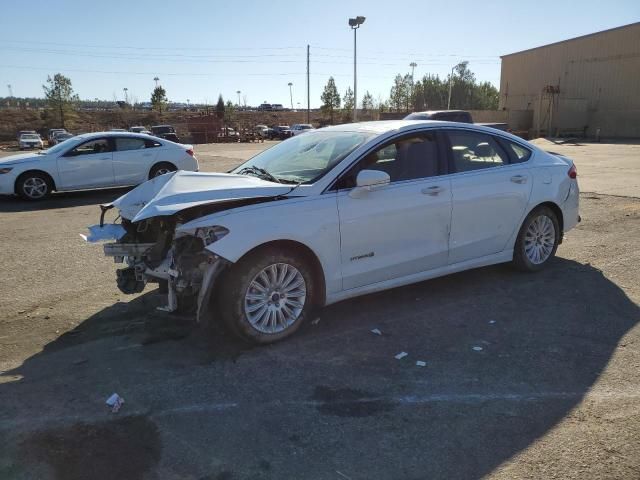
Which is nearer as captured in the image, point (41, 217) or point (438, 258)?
point (438, 258)

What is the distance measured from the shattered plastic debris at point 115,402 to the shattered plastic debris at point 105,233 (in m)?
1.56

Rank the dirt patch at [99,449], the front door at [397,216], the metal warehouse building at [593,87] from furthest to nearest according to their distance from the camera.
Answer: the metal warehouse building at [593,87], the front door at [397,216], the dirt patch at [99,449]

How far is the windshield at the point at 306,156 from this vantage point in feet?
14.9

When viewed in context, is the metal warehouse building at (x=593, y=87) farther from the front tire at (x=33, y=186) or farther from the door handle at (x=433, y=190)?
the door handle at (x=433, y=190)

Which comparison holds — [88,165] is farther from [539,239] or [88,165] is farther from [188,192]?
[539,239]

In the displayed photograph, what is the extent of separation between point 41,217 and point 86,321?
599cm

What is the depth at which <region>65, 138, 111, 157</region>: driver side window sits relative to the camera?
39.2ft

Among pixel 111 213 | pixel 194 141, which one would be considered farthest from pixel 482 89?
pixel 111 213

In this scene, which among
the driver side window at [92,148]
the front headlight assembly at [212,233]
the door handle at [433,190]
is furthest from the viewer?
the driver side window at [92,148]

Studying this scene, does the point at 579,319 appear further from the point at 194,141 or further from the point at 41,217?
the point at 194,141

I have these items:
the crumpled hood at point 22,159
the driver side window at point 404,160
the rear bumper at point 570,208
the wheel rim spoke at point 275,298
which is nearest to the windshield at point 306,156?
the driver side window at point 404,160

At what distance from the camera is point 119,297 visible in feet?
17.5

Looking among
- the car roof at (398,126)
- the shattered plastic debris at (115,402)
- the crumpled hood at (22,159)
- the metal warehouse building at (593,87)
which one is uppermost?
the metal warehouse building at (593,87)

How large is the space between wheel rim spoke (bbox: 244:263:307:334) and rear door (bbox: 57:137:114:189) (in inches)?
373
